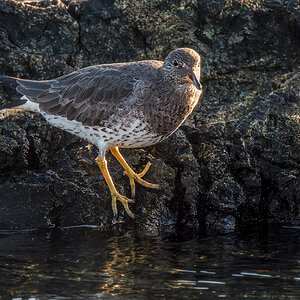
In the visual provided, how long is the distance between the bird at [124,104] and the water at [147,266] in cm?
111

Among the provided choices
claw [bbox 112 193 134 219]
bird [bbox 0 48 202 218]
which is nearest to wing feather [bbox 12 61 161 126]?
bird [bbox 0 48 202 218]

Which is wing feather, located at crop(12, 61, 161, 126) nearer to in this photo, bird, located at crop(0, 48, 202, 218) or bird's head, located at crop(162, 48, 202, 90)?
bird, located at crop(0, 48, 202, 218)

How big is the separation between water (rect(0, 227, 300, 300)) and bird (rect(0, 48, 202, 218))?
1111 millimetres

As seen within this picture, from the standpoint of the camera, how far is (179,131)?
857 cm

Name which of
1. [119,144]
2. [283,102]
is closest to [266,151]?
[283,102]

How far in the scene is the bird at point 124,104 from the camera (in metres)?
7.73

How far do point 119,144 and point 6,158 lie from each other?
1.62 meters

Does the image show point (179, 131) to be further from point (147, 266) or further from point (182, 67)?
point (147, 266)

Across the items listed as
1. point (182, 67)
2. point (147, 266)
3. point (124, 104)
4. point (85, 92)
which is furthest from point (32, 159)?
point (147, 266)

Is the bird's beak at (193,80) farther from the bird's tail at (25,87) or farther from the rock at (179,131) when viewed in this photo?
the bird's tail at (25,87)

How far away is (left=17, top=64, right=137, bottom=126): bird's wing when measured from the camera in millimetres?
7906

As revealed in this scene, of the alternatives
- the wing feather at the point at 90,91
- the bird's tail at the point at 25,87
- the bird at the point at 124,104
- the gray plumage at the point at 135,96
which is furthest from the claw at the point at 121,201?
the bird's tail at the point at 25,87

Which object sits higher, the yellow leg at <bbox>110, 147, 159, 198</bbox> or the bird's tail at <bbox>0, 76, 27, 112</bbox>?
the bird's tail at <bbox>0, 76, 27, 112</bbox>

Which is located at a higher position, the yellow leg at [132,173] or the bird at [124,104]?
the bird at [124,104]
